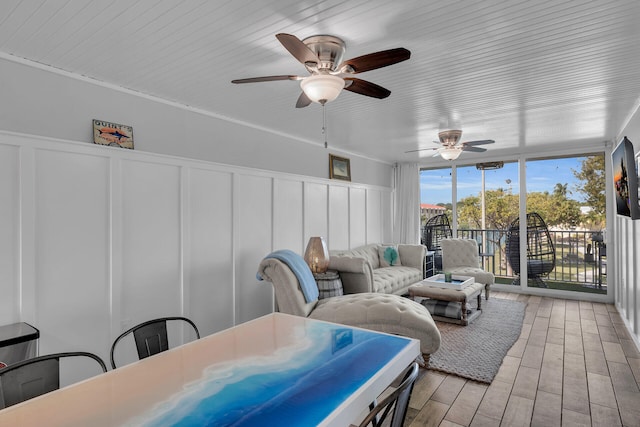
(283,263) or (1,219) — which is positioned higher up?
(1,219)

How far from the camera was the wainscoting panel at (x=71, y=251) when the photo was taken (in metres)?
2.53

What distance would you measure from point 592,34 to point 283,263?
9.04 ft

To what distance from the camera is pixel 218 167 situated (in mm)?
3752

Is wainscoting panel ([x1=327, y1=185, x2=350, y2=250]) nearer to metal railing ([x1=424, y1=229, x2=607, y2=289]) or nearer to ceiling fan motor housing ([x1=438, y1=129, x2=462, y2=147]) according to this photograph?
ceiling fan motor housing ([x1=438, y1=129, x2=462, y2=147])

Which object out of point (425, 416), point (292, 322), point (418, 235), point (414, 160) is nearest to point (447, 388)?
point (425, 416)

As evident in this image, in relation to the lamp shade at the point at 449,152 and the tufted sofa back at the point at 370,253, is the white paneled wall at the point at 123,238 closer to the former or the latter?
the tufted sofa back at the point at 370,253

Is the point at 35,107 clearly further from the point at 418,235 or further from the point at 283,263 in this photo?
the point at 418,235

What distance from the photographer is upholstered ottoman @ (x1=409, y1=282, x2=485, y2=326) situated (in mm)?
4176

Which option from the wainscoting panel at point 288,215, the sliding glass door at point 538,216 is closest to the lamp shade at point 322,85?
the wainscoting panel at point 288,215

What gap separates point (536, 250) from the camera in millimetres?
6227

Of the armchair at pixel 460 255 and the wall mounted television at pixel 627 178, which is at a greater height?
the wall mounted television at pixel 627 178

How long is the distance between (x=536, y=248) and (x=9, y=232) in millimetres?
6966

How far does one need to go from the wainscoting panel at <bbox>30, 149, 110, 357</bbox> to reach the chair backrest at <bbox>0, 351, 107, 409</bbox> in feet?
4.52

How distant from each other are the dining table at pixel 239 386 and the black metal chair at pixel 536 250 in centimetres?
545
